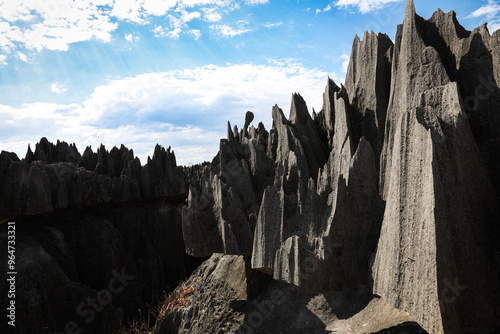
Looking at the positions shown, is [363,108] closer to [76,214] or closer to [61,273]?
[61,273]

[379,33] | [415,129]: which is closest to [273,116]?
[379,33]

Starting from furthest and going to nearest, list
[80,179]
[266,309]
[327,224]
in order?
[80,179] → [266,309] → [327,224]

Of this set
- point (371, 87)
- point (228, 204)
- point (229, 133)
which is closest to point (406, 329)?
point (371, 87)

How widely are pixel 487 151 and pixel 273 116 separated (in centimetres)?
545

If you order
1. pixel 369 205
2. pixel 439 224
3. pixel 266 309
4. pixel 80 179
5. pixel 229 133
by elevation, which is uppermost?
pixel 229 133

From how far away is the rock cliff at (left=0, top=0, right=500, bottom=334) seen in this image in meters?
4.72

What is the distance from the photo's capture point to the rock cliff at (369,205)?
4.72m

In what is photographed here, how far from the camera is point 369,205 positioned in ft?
20.8

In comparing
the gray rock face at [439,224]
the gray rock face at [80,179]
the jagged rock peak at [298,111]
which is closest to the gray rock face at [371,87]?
the jagged rock peak at [298,111]

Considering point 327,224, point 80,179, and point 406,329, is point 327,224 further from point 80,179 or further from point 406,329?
point 80,179

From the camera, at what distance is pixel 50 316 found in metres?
14.4

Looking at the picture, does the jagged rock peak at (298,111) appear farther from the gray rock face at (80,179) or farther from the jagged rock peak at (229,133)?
the gray rock face at (80,179)

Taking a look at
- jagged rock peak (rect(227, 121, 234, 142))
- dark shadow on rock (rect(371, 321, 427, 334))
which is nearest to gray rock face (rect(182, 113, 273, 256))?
jagged rock peak (rect(227, 121, 234, 142))

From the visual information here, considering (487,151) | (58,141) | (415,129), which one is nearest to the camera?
(415,129)
